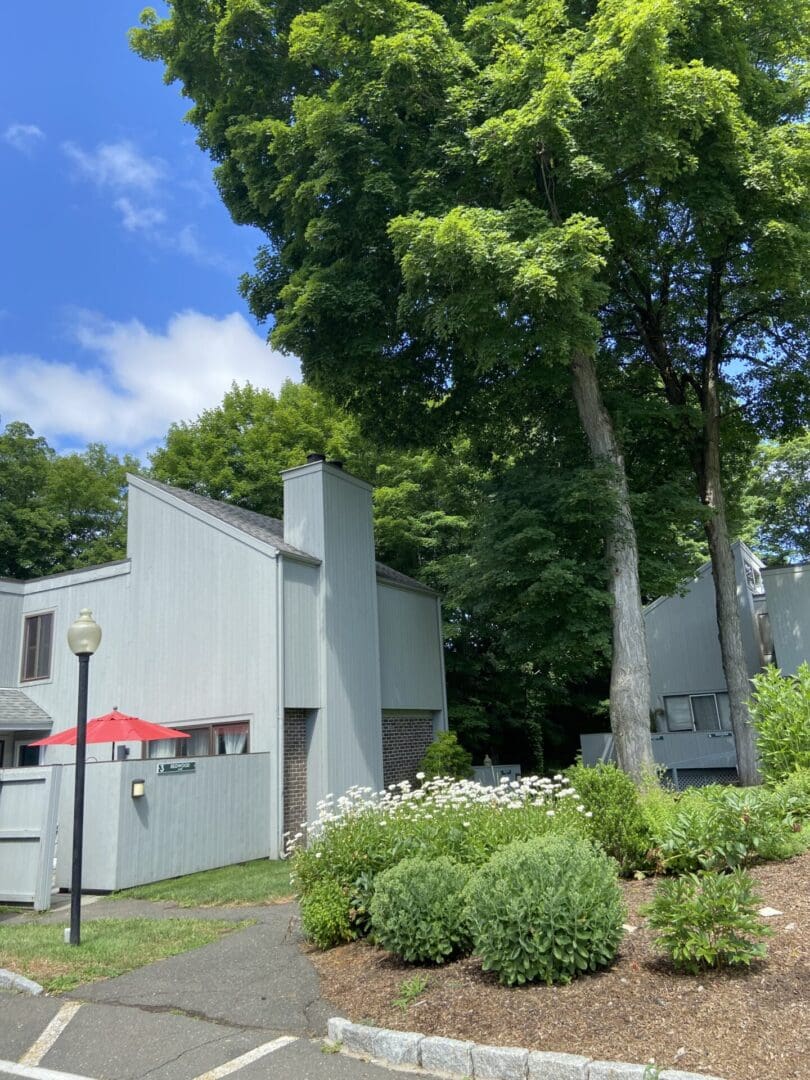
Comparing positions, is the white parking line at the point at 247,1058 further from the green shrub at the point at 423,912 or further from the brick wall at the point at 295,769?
the brick wall at the point at 295,769

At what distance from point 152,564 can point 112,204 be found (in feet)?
29.6

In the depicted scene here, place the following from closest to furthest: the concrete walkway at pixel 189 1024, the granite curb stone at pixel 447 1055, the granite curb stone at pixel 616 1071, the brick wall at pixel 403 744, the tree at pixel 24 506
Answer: the granite curb stone at pixel 616 1071
the granite curb stone at pixel 447 1055
the concrete walkway at pixel 189 1024
the brick wall at pixel 403 744
the tree at pixel 24 506

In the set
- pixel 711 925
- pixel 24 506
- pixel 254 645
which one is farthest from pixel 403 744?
pixel 24 506

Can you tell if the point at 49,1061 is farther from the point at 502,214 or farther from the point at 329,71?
the point at 329,71

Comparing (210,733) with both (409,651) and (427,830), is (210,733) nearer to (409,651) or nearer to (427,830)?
(409,651)

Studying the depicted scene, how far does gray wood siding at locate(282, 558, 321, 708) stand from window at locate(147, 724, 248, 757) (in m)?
1.17

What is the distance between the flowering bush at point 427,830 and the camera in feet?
21.7

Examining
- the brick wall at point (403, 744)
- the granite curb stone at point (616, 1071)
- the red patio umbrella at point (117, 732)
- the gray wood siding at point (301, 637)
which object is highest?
the gray wood siding at point (301, 637)

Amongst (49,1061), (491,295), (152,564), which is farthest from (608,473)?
(49,1061)

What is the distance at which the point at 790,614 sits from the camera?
18.1m

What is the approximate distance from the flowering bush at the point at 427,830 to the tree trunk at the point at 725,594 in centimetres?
955

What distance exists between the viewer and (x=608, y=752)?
21.3 meters

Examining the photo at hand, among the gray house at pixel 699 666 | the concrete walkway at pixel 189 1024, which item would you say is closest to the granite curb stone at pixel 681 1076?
the concrete walkway at pixel 189 1024

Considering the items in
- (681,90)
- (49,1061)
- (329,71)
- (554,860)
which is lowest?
(49,1061)
